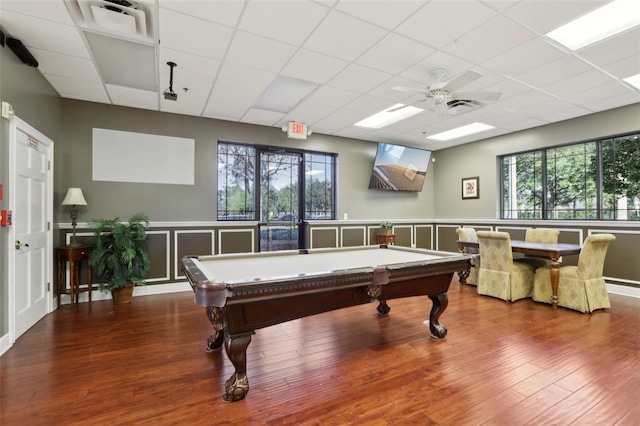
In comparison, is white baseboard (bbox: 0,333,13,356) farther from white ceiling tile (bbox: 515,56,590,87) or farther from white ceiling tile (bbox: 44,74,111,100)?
white ceiling tile (bbox: 515,56,590,87)

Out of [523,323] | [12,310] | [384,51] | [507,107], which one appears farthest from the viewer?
[507,107]

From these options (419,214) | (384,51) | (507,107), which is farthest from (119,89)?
(419,214)

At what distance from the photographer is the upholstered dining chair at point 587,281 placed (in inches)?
148

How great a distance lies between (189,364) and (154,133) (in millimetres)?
3848

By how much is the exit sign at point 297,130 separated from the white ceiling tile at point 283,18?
258 centimetres

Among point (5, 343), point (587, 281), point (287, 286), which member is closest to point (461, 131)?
point (587, 281)

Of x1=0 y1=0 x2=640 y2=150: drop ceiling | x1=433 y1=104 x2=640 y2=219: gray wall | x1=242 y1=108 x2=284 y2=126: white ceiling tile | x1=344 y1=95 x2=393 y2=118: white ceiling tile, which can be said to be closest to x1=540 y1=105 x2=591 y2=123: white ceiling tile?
x1=0 y1=0 x2=640 y2=150: drop ceiling

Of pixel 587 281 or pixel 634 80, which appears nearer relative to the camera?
pixel 587 281

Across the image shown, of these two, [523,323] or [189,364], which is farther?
[523,323]

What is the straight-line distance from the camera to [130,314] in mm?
3799

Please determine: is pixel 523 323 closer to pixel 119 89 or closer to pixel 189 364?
pixel 189 364

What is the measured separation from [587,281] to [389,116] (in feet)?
12.1

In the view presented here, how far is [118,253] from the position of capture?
4254 millimetres

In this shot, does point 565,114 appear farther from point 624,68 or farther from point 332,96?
point 332,96
